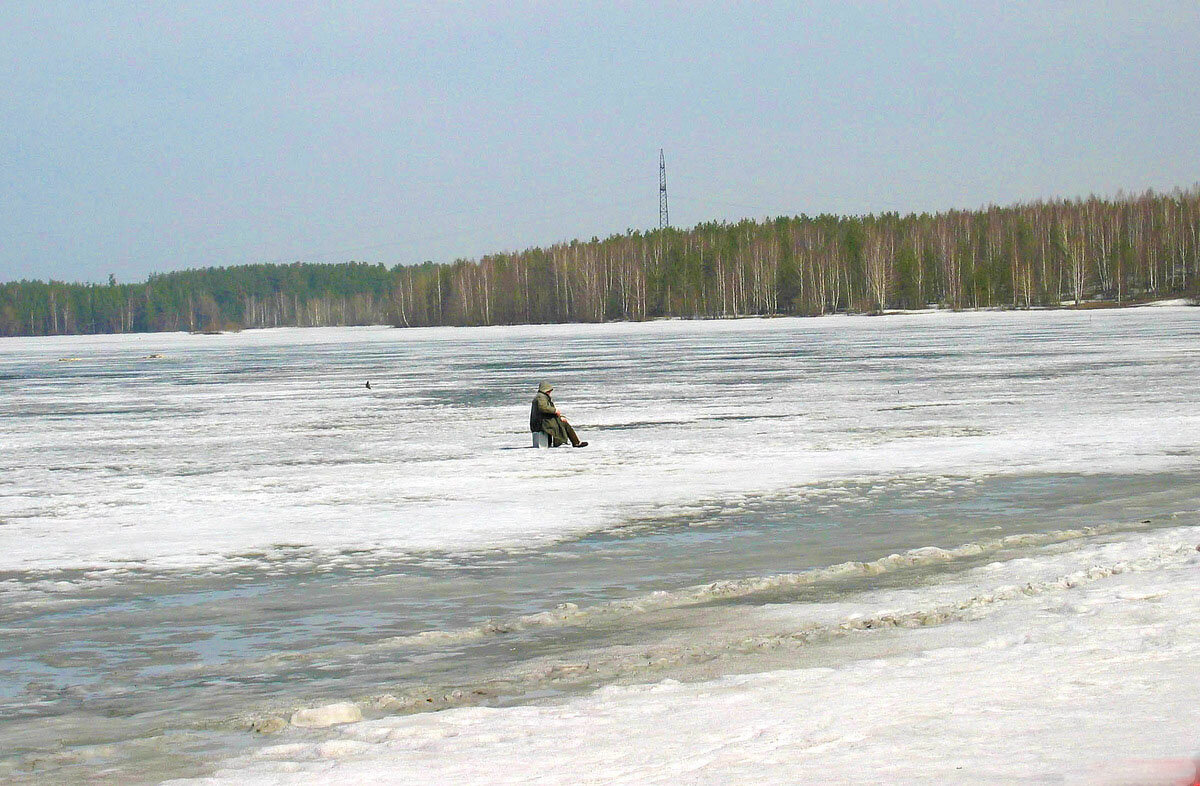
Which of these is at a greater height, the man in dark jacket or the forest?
the forest

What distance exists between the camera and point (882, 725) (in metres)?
5.38

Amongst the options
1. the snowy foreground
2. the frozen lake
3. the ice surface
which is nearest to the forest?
the ice surface

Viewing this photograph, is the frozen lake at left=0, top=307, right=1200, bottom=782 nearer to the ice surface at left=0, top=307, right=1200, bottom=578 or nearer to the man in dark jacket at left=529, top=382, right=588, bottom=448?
the ice surface at left=0, top=307, right=1200, bottom=578

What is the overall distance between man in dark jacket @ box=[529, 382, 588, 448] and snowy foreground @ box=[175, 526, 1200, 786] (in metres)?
10.4

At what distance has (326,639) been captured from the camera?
764cm

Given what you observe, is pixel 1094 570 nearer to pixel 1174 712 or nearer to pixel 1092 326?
pixel 1174 712

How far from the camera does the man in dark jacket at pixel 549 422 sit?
17.4 metres

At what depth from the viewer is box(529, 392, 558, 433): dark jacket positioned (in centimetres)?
1739

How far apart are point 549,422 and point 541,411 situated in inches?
7.4

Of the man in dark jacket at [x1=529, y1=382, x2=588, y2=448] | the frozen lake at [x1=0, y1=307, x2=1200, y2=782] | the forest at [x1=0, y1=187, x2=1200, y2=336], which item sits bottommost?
the frozen lake at [x1=0, y1=307, x2=1200, y2=782]

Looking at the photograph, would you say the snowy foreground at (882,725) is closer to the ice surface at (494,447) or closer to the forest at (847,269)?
the ice surface at (494,447)

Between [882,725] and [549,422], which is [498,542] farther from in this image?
[549,422]

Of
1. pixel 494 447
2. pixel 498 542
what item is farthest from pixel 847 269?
pixel 498 542

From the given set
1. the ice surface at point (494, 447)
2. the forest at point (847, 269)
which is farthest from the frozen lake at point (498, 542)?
the forest at point (847, 269)
